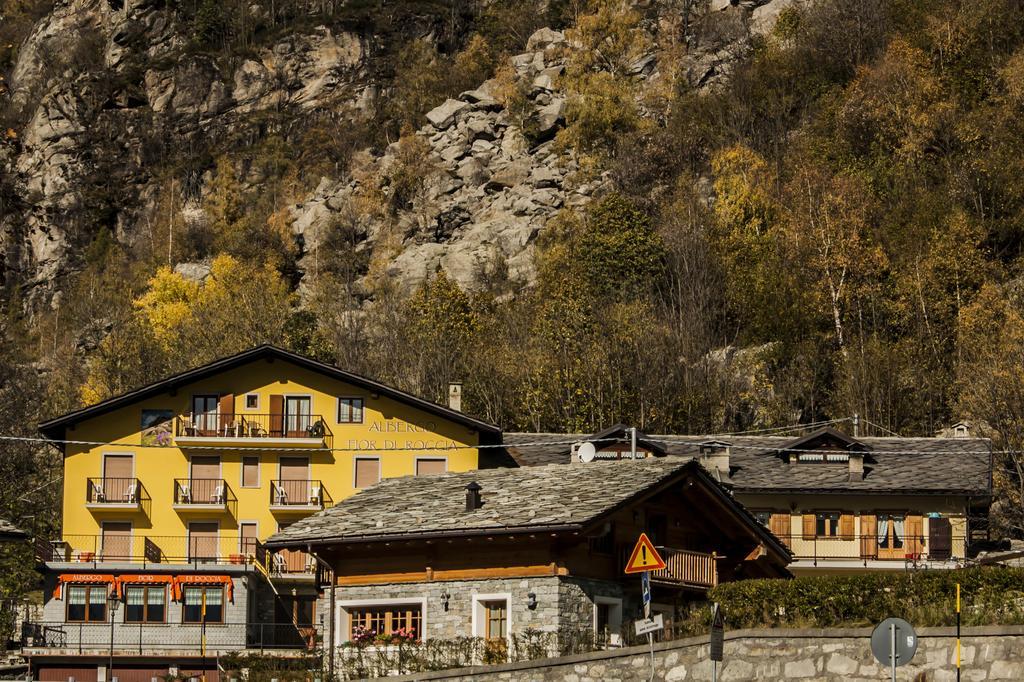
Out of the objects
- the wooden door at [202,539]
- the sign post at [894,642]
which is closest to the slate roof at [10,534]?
the wooden door at [202,539]

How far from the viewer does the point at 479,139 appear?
133m

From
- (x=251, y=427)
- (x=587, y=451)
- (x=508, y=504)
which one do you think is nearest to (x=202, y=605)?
(x=251, y=427)

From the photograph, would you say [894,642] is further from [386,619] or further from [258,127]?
[258,127]

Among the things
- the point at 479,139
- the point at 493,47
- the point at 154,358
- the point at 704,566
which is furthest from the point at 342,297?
the point at 704,566

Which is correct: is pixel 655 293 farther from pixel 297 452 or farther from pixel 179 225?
pixel 179 225

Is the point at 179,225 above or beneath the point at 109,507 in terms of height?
above

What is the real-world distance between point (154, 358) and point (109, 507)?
34.8 metres

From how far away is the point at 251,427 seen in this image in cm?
6956

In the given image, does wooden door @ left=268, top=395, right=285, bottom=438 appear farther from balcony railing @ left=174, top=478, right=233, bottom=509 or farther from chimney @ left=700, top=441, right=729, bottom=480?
chimney @ left=700, top=441, right=729, bottom=480

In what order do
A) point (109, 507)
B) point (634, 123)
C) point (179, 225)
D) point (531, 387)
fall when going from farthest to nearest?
point (179, 225) < point (634, 123) < point (531, 387) < point (109, 507)

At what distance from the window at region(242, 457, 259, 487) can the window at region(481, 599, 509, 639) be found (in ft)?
100

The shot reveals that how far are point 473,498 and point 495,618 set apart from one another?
303 centimetres

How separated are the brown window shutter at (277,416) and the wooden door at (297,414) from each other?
0.58 ft

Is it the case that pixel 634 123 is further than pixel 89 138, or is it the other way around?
pixel 89 138
